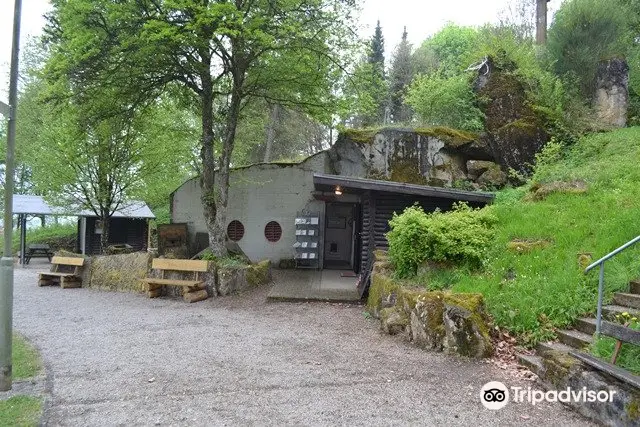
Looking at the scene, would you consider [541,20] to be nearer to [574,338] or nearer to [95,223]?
[574,338]

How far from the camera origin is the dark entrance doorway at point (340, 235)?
14750 mm

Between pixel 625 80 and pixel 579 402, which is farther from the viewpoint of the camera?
pixel 625 80

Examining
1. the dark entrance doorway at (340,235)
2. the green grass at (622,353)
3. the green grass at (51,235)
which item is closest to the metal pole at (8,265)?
the green grass at (622,353)

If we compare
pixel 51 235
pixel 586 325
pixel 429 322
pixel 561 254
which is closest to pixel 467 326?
pixel 429 322

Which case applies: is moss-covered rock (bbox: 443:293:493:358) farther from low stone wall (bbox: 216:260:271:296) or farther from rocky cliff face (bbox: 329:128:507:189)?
rocky cliff face (bbox: 329:128:507:189)

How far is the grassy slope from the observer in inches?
208

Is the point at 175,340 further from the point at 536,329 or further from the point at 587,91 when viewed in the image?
the point at 587,91

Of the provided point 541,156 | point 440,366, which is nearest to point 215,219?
point 440,366

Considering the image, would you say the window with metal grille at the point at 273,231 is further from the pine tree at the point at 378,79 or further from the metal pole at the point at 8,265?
the metal pole at the point at 8,265

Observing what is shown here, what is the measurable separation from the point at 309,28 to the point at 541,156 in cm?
782

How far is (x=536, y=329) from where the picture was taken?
17.2 ft

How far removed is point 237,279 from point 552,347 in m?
7.53

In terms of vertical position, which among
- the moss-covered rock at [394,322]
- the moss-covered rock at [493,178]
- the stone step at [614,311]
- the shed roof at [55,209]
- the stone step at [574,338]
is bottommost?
the moss-covered rock at [394,322]

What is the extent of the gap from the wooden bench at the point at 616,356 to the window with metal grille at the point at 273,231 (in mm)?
11129
